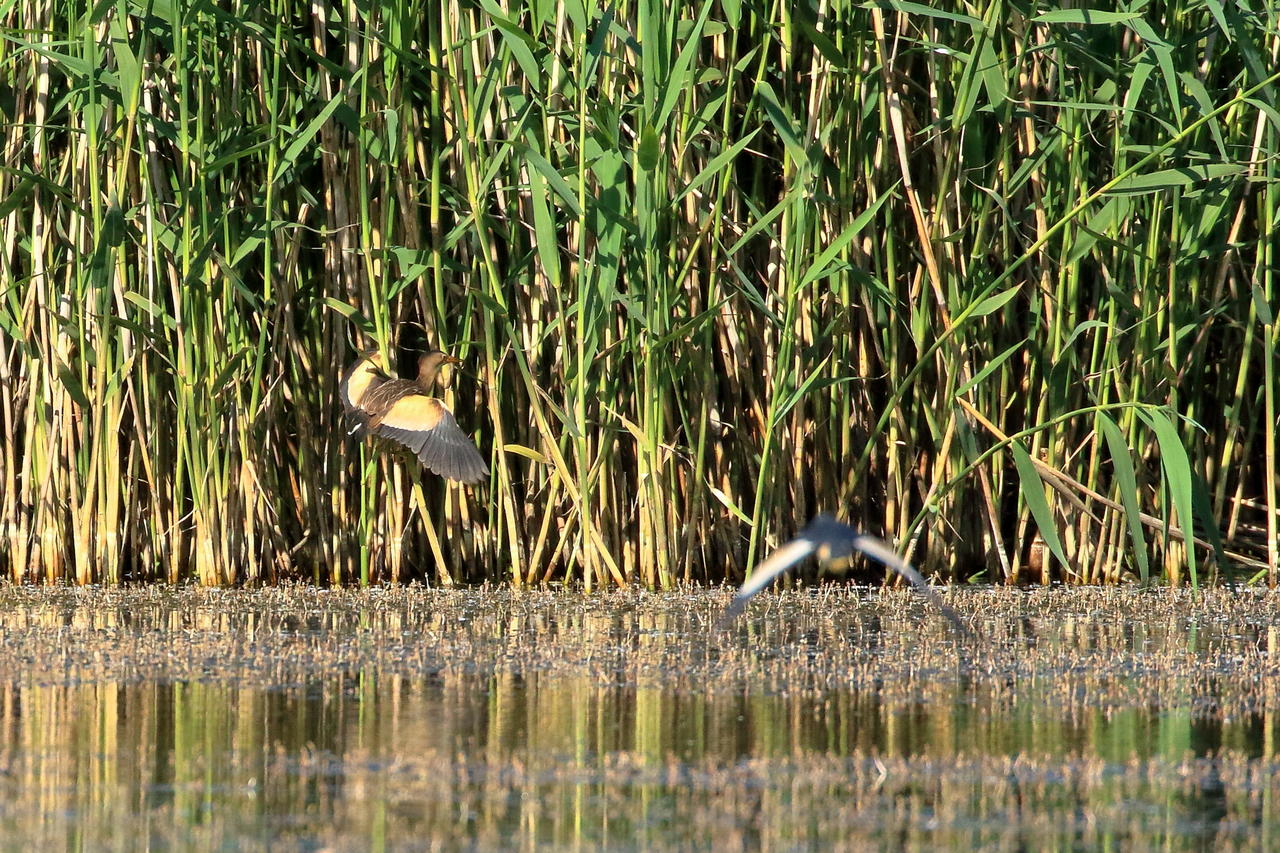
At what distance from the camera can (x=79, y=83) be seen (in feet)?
22.3

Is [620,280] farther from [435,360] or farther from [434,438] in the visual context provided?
[434,438]

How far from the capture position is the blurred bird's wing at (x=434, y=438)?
6727 millimetres

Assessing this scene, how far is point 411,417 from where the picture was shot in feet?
22.1

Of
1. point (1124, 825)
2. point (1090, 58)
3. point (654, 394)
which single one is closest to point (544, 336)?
point (654, 394)

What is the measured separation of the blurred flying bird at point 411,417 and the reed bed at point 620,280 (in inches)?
5.9

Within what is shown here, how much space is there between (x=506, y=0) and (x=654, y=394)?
150cm

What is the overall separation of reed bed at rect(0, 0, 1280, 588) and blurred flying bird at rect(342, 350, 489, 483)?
15 cm

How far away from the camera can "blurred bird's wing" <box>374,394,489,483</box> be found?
22.1 feet

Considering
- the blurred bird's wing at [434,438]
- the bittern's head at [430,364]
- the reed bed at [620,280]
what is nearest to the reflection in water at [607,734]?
the blurred bird's wing at [434,438]

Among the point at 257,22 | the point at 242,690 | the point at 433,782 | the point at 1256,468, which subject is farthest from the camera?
the point at 1256,468

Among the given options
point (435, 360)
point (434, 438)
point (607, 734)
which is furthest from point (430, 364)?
point (607, 734)

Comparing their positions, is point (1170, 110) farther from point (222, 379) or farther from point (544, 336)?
point (222, 379)

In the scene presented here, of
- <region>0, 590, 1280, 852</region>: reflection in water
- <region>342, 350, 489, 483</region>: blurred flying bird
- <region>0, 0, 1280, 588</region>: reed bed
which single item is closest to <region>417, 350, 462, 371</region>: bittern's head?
<region>342, 350, 489, 483</region>: blurred flying bird

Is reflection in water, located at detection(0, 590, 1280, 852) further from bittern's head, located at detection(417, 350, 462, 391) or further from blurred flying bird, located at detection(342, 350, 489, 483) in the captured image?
bittern's head, located at detection(417, 350, 462, 391)
